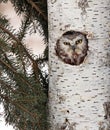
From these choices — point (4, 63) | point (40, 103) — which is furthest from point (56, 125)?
point (4, 63)

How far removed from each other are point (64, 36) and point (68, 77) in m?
0.09

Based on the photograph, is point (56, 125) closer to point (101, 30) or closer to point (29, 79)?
point (29, 79)

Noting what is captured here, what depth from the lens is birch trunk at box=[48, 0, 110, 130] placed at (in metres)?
0.75

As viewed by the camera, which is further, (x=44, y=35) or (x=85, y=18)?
(x=44, y=35)

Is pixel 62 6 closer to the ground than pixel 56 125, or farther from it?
farther from it

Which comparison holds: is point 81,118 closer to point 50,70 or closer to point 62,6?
point 50,70

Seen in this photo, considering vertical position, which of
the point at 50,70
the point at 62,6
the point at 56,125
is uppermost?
the point at 62,6

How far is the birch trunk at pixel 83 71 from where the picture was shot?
747 millimetres

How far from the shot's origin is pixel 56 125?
0.80 meters

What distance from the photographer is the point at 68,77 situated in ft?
2.50

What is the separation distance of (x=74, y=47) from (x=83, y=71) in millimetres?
53

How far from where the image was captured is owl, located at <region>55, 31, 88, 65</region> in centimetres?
75

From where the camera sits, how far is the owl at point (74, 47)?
2.46 feet

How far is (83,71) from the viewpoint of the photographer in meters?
0.76
